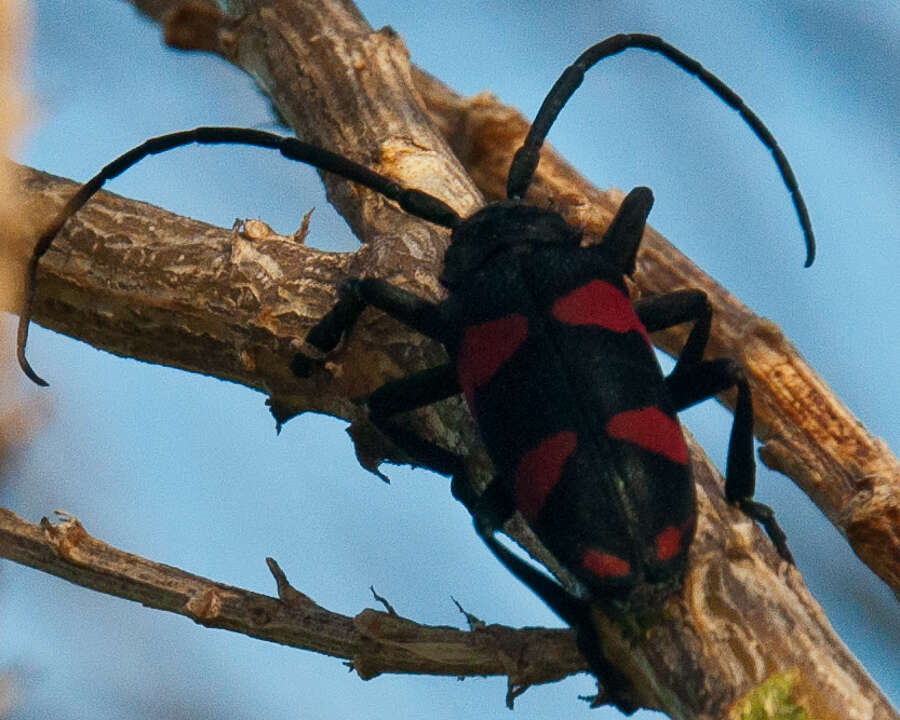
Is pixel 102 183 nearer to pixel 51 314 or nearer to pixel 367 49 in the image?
pixel 51 314

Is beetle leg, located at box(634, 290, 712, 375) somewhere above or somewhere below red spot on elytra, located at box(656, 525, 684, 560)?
above

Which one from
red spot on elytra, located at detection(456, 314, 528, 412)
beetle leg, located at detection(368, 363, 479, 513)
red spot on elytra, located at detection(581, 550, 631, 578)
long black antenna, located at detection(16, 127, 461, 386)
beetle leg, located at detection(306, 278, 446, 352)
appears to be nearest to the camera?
red spot on elytra, located at detection(581, 550, 631, 578)

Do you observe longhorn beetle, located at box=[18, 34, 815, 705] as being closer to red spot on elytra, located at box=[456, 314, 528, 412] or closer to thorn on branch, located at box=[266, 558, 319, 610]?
red spot on elytra, located at box=[456, 314, 528, 412]

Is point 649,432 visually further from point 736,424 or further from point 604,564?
point 736,424

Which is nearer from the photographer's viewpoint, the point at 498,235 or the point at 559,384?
the point at 559,384

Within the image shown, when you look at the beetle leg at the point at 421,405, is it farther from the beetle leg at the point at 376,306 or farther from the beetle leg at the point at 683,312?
the beetle leg at the point at 683,312

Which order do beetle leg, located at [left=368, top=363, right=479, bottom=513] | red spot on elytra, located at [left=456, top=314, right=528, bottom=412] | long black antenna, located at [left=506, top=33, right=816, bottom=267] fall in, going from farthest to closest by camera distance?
long black antenna, located at [left=506, top=33, right=816, bottom=267] < beetle leg, located at [left=368, top=363, right=479, bottom=513] < red spot on elytra, located at [left=456, top=314, right=528, bottom=412]

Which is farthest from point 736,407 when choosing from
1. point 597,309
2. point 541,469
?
point 541,469

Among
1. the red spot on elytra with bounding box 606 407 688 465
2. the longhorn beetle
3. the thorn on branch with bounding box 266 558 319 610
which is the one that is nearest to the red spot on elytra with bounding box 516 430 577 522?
the longhorn beetle
